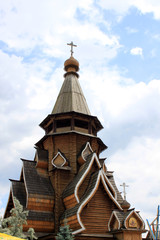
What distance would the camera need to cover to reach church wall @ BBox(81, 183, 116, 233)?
17.6 metres

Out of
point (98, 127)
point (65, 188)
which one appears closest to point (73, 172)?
point (65, 188)

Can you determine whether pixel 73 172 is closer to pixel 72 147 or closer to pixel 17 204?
pixel 72 147

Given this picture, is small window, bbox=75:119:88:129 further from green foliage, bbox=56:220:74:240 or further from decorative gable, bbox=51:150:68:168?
green foliage, bbox=56:220:74:240

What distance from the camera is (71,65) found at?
26.7 metres

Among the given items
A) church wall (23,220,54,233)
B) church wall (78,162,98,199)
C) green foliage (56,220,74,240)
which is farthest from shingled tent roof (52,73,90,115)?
green foliage (56,220,74,240)

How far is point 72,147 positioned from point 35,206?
4805mm

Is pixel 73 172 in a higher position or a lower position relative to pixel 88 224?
higher

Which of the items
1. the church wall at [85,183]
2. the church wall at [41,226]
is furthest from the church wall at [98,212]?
the church wall at [41,226]

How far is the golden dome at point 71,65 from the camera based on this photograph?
1051 inches

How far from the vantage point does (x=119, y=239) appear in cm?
1722

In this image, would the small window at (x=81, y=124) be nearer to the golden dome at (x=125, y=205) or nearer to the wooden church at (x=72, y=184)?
the wooden church at (x=72, y=184)


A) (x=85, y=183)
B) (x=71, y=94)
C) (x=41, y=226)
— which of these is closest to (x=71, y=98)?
(x=71, y=94)

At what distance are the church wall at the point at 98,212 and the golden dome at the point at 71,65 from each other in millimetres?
11909

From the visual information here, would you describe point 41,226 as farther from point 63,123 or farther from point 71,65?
point 71,65
